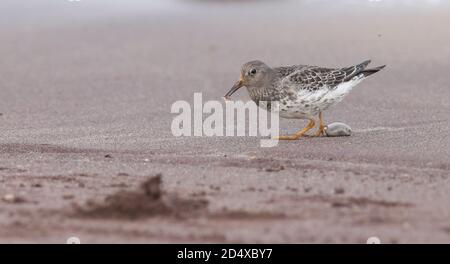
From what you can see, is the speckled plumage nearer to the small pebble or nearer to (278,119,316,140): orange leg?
(278,119,316,140): orange leg

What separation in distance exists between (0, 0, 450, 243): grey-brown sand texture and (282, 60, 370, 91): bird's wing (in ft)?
1.88

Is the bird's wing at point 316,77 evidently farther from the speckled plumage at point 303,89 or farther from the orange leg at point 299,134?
the orange leg at point 299,134

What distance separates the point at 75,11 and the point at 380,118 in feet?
32.3

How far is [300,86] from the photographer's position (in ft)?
28.6

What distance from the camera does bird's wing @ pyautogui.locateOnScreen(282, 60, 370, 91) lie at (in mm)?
8750

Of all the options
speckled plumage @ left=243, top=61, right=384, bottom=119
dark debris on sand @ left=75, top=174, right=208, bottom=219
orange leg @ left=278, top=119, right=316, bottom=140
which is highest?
speckled plumage @ left=243, top=61, right=384, bottom=119

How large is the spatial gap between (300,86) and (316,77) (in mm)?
235

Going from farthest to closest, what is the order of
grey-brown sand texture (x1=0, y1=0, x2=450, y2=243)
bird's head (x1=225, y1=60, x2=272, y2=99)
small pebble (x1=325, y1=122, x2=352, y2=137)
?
bird's head (x1=225, y1=60, x2=272, y2=99), small pebble (x1=325, y1=122, x2=352, y2=137), grey-brown sand texture (x1=0, y1=0, x2=450, y2=243)

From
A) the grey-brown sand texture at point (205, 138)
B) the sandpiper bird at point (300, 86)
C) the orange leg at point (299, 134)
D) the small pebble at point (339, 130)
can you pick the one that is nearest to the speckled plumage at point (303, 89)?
the sandpiper bird at point (300, 86)

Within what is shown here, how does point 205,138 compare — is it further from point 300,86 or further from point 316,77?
point 316,77

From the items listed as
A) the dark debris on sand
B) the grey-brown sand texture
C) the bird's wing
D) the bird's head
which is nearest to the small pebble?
the grey-brown sand texture

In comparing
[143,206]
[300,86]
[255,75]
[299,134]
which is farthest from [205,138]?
[143,206]

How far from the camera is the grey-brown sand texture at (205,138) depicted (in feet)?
18.4
